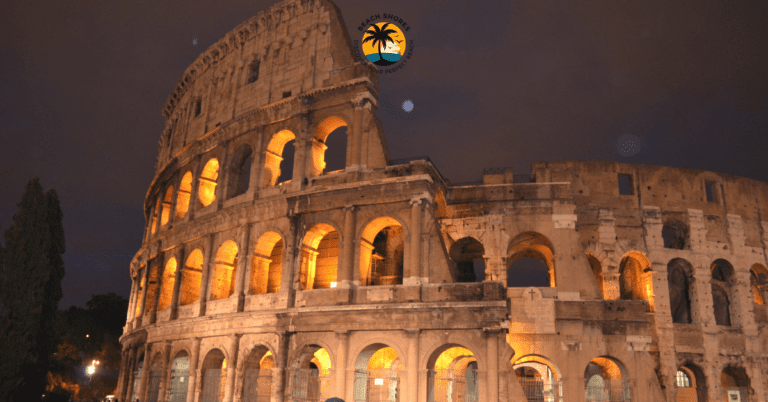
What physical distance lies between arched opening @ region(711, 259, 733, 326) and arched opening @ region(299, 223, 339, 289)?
14514mm

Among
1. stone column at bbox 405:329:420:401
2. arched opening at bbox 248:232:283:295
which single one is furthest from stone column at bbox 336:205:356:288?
arched opening at bbox 248:232:283:295

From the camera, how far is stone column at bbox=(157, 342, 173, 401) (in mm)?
19859

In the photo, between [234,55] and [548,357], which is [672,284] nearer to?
[548,357]

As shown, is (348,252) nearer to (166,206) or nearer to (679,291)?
(166,206)

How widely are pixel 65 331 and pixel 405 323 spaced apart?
122 ft

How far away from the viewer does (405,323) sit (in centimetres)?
1555

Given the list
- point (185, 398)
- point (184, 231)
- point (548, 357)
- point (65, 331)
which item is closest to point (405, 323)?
point (548, 357)

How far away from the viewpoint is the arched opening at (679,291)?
21.0 meters

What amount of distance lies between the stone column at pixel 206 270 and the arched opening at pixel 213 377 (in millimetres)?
1530

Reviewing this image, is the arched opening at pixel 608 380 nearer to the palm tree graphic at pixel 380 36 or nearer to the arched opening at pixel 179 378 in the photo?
the palm tree graphic at pixel 380 36

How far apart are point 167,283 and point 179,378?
421 centimetres

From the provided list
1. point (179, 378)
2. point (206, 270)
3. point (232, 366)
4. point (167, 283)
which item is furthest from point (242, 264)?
point (167, 283)

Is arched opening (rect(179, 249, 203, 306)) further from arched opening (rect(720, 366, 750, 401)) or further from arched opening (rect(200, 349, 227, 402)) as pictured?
arched opening (rect(720, 366, 750, 401))

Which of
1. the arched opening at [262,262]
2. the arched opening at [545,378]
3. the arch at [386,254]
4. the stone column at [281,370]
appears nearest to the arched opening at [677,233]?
the arched opening at [545,378]
